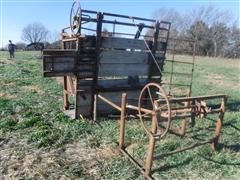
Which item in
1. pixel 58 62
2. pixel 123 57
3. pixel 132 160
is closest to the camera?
pixel 132 160

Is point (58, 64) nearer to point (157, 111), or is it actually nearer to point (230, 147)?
point (157, 111)

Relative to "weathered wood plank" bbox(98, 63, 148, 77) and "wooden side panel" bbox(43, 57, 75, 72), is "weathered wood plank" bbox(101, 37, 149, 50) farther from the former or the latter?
"wooden side panel" bbox(43, 57, 75, 72)

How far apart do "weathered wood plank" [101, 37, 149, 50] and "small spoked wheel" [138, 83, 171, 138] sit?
124cm

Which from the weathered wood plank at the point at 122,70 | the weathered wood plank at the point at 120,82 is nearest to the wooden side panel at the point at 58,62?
the weathered wood plank at the point at 122,70


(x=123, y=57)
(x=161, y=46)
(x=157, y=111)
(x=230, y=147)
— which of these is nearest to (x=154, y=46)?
(x=161, y=46)

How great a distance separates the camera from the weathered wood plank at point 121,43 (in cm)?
820

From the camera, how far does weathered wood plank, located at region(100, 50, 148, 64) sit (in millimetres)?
8297

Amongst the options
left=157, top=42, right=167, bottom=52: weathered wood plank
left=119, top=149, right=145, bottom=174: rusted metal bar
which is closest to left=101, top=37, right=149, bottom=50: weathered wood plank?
left=157, top=42, right=167, bottom=52: weathered wood plank

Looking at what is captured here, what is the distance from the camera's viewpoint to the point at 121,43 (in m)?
8.39

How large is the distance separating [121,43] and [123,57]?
0.41m

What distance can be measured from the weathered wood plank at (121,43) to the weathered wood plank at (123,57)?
14 cm

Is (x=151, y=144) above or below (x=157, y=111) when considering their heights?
below

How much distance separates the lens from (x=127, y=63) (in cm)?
866

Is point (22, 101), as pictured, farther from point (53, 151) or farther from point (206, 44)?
point (206, 44)
